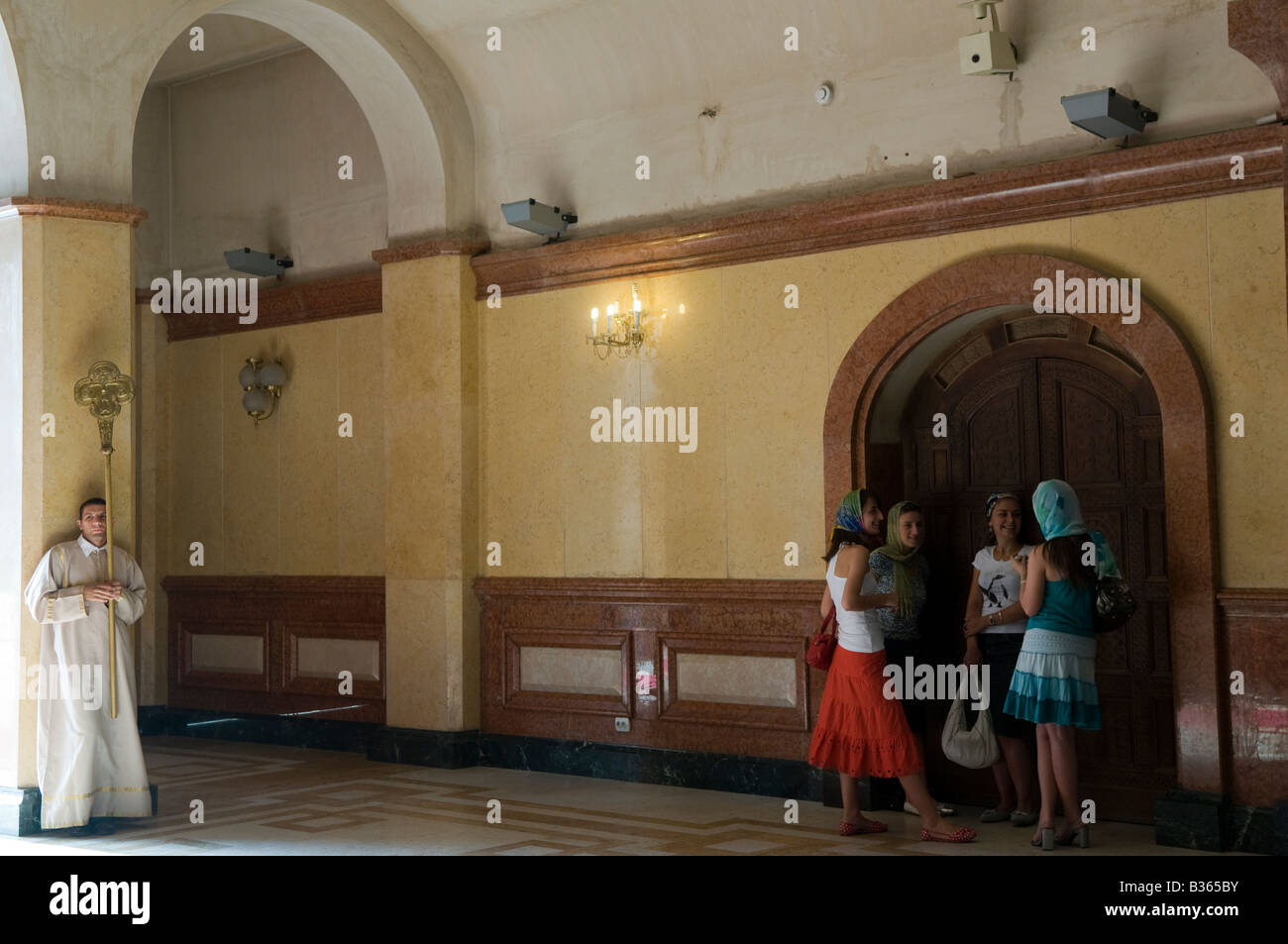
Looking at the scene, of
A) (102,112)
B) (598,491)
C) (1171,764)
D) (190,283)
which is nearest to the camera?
(1171,764)

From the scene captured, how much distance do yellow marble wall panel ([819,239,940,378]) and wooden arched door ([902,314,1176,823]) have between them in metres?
0.51

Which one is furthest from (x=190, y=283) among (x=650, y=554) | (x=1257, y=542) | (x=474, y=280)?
(x=1257, y=542)

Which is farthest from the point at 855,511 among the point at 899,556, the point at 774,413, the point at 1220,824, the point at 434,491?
the point at 434,491

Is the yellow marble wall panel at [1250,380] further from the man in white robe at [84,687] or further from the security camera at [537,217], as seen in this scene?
the man in white robe at [84,687]

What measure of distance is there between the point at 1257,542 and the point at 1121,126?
2.23 metres

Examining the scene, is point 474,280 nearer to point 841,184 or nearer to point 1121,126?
point 841,184

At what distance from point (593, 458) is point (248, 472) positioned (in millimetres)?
3772

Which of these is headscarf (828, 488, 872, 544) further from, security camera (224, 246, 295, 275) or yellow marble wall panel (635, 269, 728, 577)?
security camera (224, 246, 295, 275)

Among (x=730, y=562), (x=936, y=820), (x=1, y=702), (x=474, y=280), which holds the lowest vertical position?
(x=936, y=820)

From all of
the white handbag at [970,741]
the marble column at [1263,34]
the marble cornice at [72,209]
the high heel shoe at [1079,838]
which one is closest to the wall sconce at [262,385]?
the marble cornice at [72,209]

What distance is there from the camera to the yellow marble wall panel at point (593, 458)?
9.50 m

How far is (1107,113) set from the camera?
7.14m

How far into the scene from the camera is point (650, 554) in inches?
370

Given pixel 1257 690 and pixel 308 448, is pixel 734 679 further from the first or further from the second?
pixel 308 448
